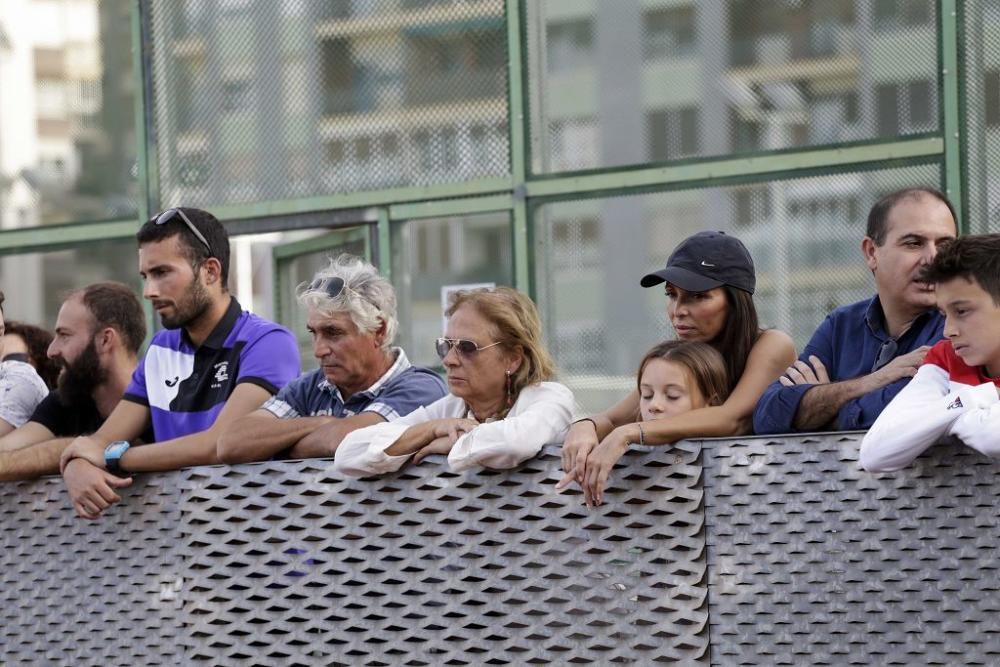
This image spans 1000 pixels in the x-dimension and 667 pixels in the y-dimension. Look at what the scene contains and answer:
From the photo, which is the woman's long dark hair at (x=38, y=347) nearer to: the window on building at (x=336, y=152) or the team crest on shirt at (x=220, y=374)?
the team crest on shirt at (x=220, y=374)

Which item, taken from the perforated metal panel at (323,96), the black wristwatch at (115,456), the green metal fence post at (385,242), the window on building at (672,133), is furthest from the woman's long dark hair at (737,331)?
the green metal fence post at (385,242)

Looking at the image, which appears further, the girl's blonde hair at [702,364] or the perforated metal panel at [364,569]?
the girl's blonde hair at [702,364]

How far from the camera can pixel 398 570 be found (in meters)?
4.51

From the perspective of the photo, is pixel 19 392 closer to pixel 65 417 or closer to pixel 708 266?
pixel 65 417

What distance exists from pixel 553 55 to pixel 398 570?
11.7 feet

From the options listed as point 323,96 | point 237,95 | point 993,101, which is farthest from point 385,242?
point 993,101

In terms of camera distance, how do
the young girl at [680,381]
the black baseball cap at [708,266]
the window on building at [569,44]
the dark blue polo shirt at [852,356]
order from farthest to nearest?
the window on building at [569,44], the black baseball cap at [708,266], the young girl at [680,381], the dark blue polo shirt at [852,356]

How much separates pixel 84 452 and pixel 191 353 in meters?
0.59

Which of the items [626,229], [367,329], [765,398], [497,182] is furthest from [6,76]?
[765,398]

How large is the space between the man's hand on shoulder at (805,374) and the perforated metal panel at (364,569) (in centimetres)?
43

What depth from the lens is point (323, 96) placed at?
26.1ft

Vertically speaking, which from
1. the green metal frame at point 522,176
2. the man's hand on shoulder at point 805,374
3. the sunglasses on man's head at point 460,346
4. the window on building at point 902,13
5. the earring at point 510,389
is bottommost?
the earring at point 510,389

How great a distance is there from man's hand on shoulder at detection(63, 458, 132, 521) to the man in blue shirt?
2179 millimetres

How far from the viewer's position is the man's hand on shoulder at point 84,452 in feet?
17.0
